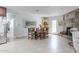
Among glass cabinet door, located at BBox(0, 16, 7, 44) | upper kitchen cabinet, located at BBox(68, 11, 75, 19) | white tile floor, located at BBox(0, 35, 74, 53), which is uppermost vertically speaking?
upper kitchen cabinet, located at BBox(68, 11, 75, 19)

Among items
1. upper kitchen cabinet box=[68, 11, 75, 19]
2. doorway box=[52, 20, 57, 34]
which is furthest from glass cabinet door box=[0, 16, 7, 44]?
upper kitchen cabinet box=[68, 11, 75, 19]

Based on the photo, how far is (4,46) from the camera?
3.30 metres

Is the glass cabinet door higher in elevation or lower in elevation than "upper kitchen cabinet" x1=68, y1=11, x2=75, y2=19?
lower

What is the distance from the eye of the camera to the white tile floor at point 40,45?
3.37 m

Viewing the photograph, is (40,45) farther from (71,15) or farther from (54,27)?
(71,15)

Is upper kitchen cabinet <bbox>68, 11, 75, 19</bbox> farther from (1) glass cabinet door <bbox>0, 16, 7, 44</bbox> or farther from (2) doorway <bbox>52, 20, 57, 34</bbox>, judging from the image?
(1) glass cabinet door <bbox>0, 16, 7, 44</bbox>

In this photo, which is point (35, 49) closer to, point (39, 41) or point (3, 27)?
point (39, 41)

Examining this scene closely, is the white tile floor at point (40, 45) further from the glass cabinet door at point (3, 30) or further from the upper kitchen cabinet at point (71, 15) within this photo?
the upper kitchen cabinet at point (71, 15)

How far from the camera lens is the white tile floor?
3369mm

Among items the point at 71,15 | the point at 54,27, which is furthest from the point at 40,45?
the point at 71,15

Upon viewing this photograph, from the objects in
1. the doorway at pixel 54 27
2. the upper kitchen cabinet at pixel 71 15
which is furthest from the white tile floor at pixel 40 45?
the upper kitchen cabinet at pixel 71 15
